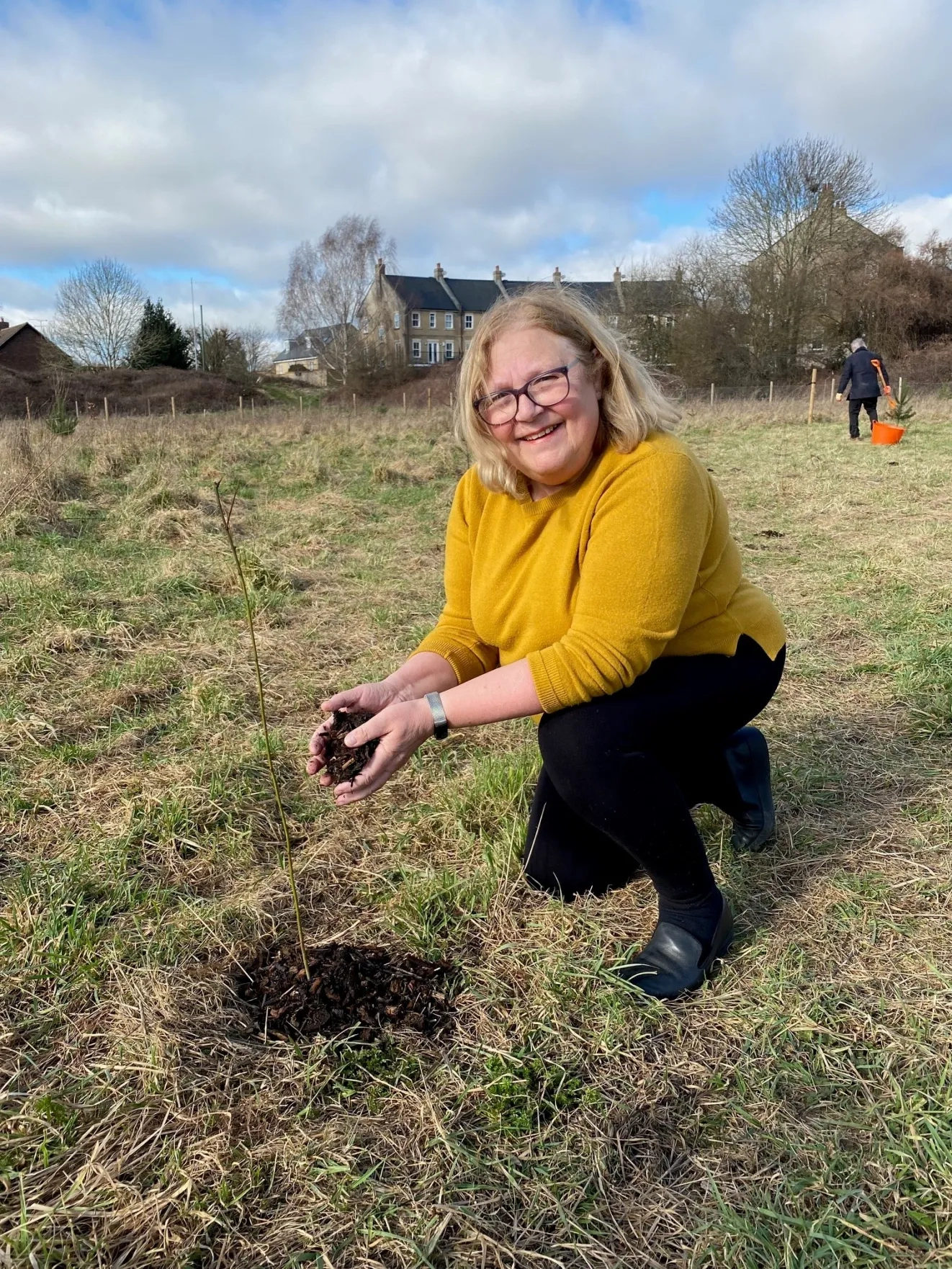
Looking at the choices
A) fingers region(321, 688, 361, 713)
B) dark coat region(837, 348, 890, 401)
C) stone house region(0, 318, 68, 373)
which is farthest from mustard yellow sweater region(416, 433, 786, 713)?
stone house region(0, 318, 68, 373)

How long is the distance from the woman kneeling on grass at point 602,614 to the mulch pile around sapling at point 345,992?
1.37 ft

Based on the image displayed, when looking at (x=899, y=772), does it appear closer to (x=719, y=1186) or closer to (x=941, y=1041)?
(x=941, y=1041)

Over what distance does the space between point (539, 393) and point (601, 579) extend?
0.45 metres

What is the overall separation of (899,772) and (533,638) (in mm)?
1720

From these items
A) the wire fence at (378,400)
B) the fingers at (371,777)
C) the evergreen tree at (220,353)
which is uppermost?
the evergreen tree at (220,353)

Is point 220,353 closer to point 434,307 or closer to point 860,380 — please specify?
point 434,307

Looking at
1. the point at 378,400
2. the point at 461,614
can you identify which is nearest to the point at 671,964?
the point at 461,614

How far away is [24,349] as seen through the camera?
4266cm

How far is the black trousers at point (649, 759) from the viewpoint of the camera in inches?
68.7

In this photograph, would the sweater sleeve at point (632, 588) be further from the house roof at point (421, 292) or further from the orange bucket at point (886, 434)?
the house roof at point (421, 292)

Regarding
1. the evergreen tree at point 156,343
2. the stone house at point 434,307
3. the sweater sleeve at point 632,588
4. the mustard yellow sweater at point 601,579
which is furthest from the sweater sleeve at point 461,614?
the stone house at point 434,307

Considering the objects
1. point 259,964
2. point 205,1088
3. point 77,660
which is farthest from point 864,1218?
point 77,660

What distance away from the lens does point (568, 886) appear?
2.18 m

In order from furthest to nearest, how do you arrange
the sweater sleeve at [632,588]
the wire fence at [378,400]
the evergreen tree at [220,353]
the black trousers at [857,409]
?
the evergreen tree at [220,353]
the wire fence at [378,400]
the black trousers at [857,409]
the sweater sleeve at [632,588]
